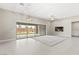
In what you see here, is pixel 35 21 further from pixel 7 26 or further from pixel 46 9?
pixel 7 26

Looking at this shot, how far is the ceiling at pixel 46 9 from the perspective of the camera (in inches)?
103

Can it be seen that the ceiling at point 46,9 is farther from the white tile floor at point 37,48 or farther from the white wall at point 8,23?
the white tile floor at point 37,48

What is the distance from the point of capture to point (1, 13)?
8.37 feet

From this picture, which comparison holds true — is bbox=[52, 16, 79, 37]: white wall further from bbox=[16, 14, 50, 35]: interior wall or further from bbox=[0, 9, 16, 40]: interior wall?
Result: bbox=[0, 9, 16, 40]: interior wall

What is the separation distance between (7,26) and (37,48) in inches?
35.2

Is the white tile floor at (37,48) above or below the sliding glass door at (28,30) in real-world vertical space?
below

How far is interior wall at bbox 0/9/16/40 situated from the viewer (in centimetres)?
255

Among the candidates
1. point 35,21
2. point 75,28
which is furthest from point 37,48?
point 75,28

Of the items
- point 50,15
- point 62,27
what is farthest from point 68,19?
point 50,15

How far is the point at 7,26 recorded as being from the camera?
102 inches

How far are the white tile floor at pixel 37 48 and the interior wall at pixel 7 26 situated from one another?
0.54 ft

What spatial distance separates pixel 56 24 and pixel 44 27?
314mm

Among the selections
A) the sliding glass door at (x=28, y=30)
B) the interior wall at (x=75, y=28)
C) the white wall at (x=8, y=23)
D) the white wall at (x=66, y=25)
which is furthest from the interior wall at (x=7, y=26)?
the interior wall at (x=75, y=28)

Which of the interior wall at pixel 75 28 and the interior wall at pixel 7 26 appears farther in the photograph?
the interior wall at pixel 75 28
